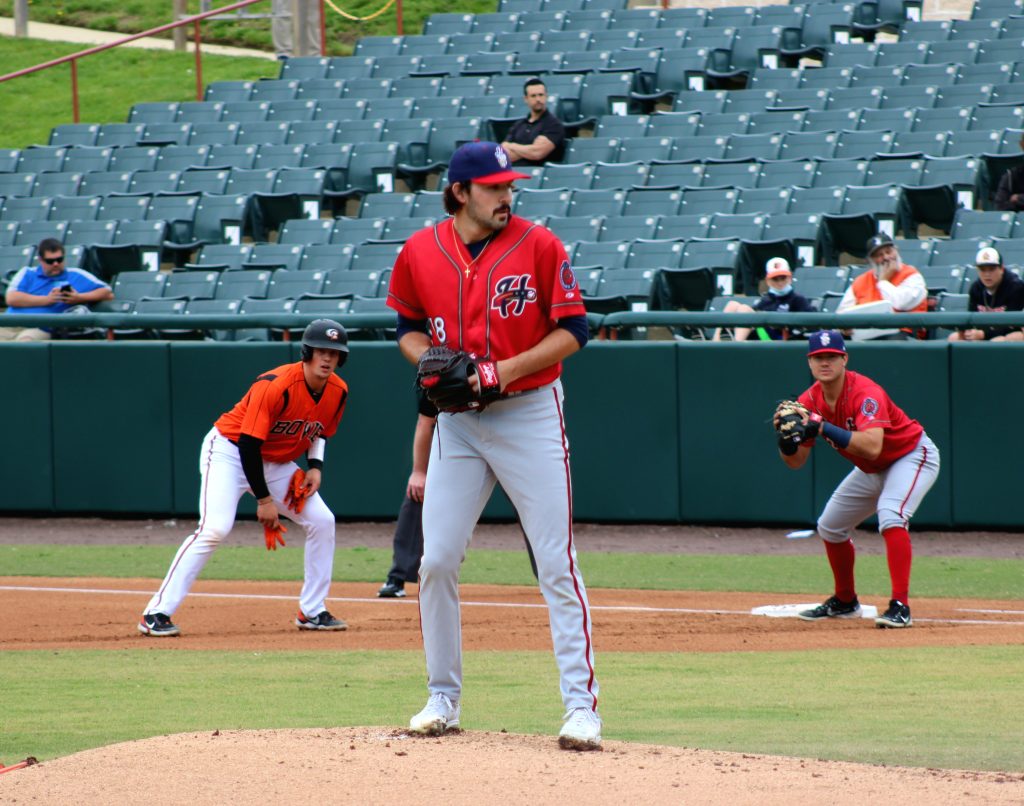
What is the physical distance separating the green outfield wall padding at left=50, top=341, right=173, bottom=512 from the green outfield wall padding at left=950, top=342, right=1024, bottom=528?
670 cm

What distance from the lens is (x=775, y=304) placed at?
11953 mm

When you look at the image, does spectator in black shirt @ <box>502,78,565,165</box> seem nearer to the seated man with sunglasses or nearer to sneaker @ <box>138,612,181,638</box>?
the seated man with sunglasses

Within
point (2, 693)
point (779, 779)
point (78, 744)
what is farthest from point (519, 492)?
point (2, 693)

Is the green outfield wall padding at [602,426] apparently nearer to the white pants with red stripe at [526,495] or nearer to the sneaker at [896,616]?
the sneaker at [896,616]

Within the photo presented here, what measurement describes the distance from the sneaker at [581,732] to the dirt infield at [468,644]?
2.9 inches

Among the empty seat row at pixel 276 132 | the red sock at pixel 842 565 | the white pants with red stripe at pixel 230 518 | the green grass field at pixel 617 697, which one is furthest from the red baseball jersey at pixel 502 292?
the empty seat row at pixel 276 132

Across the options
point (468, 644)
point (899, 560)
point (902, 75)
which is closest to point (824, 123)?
point (902, 75)

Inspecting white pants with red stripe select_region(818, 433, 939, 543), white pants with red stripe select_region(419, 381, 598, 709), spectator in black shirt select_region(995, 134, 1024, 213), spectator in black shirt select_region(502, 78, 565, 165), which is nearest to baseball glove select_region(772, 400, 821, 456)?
white pants with red stripe select_region(818, 433, 939, 543)

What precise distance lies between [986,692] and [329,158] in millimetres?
12272

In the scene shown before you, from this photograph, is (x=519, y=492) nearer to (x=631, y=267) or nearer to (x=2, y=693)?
(x=2, y=693)

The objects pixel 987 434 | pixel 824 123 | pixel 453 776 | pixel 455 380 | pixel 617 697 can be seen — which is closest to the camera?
pixel 453 776

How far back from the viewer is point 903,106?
15711 millimetres

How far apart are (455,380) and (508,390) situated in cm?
23

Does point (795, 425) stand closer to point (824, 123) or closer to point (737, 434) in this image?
point (737, 434)
